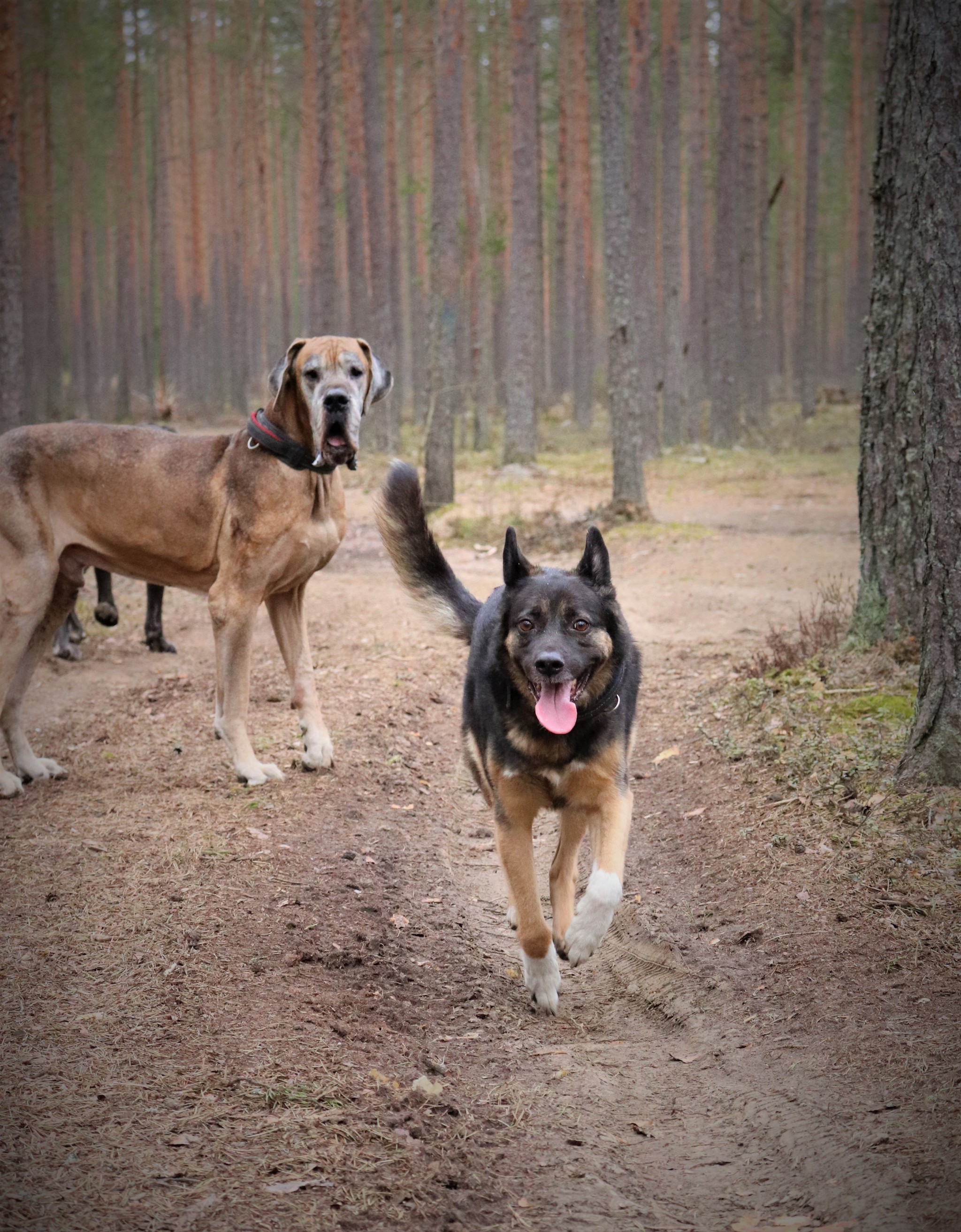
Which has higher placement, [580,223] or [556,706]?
[580,223]

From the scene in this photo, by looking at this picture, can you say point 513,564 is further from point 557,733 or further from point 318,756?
point 318,756

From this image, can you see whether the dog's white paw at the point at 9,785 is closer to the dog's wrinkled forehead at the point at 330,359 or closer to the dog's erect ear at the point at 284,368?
the dog's erect ear at the point at 284,368

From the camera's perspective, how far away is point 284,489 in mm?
6445

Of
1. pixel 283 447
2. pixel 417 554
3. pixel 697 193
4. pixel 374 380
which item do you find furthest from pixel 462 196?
pixel 417 554

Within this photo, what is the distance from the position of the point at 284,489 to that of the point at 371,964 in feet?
9.88

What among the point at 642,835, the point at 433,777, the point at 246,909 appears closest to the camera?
the point at 246,909

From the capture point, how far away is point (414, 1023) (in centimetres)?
412

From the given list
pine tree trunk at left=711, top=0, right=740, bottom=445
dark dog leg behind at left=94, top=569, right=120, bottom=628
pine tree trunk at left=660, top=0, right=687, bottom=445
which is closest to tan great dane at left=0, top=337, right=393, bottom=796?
dark dog leg behind at left=94, top=569, right=120, bottom=628

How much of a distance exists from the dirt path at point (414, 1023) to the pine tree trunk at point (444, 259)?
32.6ft

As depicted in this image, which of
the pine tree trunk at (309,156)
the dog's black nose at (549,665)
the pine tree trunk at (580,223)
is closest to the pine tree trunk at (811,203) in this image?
the pine tree trunk at (580,223)

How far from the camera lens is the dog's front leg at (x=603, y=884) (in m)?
4.07

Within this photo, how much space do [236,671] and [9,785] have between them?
1508 millimetres

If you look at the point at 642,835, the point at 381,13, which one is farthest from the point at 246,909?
the point at 381,13

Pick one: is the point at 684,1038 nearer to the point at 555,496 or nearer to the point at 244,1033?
the point at 244,1033
